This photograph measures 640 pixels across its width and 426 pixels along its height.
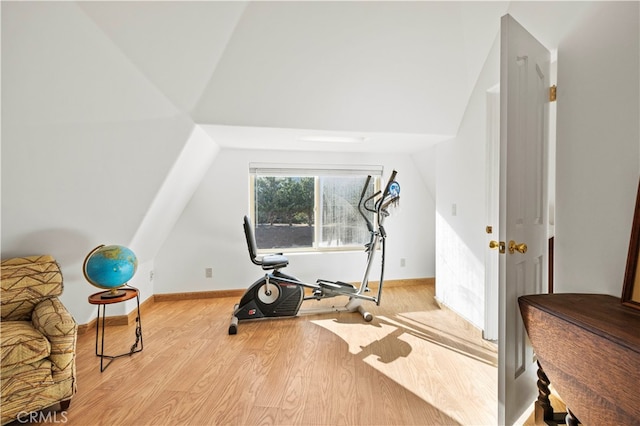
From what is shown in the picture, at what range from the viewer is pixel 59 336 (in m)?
1.70

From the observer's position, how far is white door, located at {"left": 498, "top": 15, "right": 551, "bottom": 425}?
1410 mm

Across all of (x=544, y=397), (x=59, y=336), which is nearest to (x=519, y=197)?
(x=544, y=397)

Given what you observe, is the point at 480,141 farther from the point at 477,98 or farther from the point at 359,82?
the point at 359,82

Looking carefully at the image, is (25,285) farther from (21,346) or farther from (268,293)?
(268,293)

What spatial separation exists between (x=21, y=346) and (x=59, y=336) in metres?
0.15

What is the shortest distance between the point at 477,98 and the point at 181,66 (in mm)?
2377

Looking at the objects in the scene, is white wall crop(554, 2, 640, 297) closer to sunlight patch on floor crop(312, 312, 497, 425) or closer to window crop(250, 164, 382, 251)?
sunlight patch on floor crop(312, 312, 497, 425)

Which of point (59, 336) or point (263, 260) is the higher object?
point (263, 260)

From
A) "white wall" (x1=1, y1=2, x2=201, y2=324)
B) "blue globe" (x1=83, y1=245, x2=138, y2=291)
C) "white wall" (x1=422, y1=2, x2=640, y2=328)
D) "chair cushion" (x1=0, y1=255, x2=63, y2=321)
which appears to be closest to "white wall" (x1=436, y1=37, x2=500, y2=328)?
"white wall" (x1=422, y1=2, x2=640, y2=328)

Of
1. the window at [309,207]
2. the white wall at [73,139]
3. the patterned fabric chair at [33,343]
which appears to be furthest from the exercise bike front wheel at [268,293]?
the patterned fabric chair at [33,343]

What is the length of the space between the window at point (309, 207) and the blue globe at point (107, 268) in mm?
1792

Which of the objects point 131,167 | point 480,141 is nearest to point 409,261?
point 480,141

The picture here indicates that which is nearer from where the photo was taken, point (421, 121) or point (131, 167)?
point (131, 167)

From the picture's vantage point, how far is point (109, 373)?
6.81 feet
